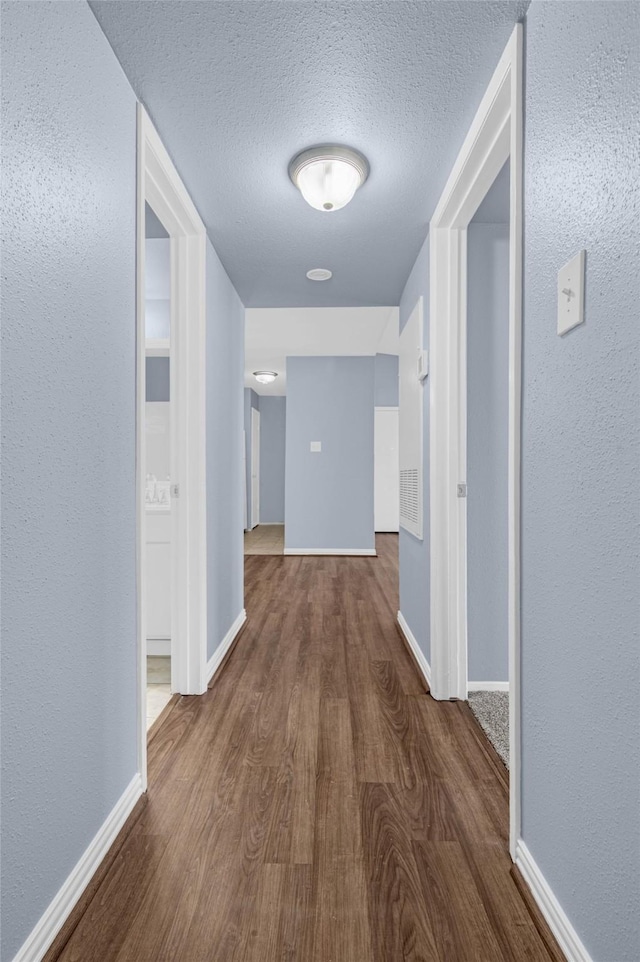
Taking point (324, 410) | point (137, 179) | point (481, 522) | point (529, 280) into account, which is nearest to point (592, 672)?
point (529, 280)

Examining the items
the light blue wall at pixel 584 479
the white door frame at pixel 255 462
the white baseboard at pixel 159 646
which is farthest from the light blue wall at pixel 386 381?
the light blue wall at pixel 584 479

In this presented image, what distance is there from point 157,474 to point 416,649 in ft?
6.69

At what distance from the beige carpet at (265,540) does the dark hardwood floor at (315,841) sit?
4.16 metres

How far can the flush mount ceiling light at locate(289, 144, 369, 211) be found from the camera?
6.17 feet

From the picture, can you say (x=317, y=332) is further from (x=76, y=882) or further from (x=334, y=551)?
(x=76, y=882)

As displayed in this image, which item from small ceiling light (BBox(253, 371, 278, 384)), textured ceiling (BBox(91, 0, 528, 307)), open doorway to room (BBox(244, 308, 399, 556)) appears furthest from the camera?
small ceiling light (BBox(253, 371, 278, 384))

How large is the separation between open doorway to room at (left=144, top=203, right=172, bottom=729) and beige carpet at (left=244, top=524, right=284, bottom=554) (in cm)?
320

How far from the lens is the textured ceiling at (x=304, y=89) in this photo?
1.34 m

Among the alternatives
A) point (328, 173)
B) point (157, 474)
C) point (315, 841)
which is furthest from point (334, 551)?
point (315, 841)

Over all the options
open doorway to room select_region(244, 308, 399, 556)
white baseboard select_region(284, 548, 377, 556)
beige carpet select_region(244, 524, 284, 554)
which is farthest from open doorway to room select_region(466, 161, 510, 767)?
beige carpet select_region(244, 524, 284, 554)

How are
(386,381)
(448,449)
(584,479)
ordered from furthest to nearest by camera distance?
(386,381)
(448,449)
(584,479)

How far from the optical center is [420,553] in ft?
8.89

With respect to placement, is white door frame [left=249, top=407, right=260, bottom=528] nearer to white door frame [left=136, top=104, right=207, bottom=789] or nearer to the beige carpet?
the beige carpet

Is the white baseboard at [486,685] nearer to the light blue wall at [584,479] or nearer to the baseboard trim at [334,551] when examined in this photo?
the light blue wall at [584,479]
